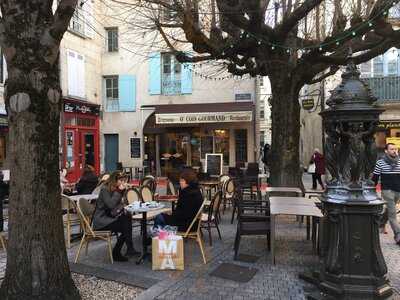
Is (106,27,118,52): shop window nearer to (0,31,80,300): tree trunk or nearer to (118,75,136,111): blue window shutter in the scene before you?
(118,75,136,111): blue window shutter

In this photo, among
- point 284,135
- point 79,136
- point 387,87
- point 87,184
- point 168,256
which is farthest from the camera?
point 387,87

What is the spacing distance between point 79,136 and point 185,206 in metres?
14.3

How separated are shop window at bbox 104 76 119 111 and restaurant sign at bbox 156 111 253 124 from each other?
3512mm

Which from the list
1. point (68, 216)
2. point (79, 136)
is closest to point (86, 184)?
point (68, 216)

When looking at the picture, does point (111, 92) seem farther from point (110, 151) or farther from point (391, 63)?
point (391, 63)

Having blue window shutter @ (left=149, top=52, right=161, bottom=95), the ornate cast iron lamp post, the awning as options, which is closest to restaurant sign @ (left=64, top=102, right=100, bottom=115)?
blue window shutter @ (left=149, top=52, right=161, bottom=95)

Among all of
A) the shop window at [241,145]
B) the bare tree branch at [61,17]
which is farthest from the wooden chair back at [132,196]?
the shop window at [241,145]

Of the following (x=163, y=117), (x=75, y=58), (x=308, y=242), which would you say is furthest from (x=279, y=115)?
(x=75, y=58)

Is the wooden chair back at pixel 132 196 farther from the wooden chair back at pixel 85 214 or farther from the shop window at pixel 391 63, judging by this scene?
the shop window at pixel 391 63

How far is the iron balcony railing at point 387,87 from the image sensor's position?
2019cm

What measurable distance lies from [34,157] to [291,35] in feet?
26.8

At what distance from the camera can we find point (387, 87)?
20.3 metres

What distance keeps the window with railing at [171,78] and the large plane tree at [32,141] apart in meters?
16.8

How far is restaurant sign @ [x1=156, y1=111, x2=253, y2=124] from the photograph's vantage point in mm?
18531
